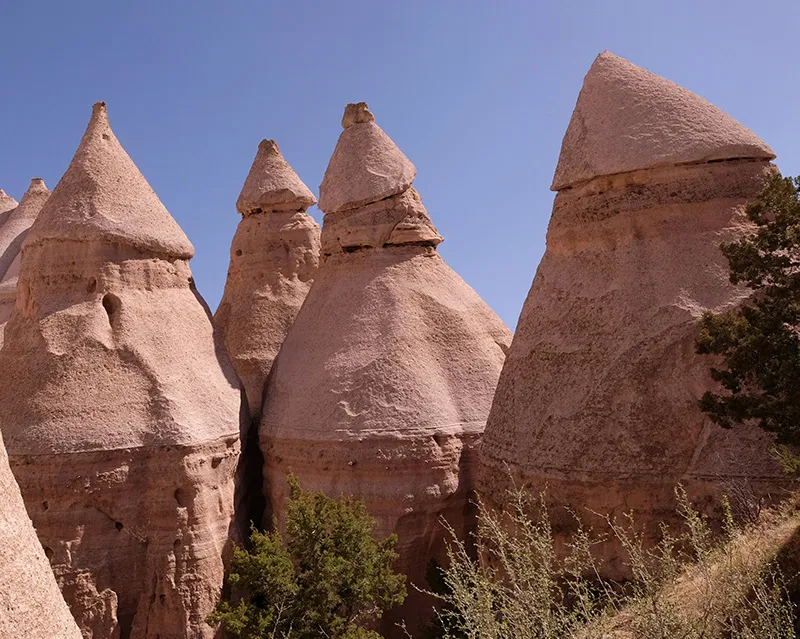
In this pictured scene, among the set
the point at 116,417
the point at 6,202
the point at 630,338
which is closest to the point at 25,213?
the point at 6,202

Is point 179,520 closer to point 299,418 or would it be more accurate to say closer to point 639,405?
point 299,418

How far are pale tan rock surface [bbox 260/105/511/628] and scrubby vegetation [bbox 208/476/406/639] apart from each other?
1.39m

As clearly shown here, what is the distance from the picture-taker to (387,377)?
14.2m

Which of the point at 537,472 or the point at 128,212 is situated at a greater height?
the point at 128,212

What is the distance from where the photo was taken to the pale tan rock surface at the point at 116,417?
12156mm

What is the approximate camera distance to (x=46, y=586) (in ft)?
18.5

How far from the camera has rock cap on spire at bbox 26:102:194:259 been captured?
13992 mm

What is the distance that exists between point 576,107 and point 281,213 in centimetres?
912

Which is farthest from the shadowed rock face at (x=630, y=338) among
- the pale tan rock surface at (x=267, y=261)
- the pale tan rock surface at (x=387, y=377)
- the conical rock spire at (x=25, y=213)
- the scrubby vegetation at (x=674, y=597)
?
the conical rock spire at (x=25, y=213)

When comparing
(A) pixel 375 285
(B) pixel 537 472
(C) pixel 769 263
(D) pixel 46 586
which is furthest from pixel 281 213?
(D) pixel 46 586

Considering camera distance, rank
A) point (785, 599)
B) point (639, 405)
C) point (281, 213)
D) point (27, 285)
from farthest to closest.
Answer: point (281, 213)
point (27, 285)
point (639, 405)
point (785, 599)

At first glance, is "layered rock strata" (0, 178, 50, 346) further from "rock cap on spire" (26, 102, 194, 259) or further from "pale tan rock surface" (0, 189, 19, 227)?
"rock cap on spire" (26, 102, 194, 259)

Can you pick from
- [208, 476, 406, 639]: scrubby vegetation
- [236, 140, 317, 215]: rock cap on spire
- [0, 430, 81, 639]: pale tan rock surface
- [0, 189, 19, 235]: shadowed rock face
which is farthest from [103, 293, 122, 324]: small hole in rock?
[0, 189, 19, 235]: shadowed rock face

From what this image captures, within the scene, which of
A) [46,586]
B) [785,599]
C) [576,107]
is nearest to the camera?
[46,586]
